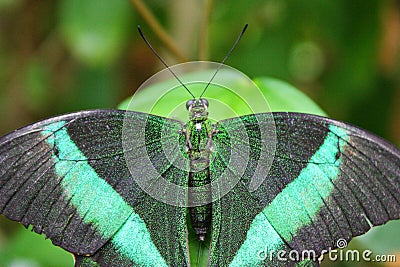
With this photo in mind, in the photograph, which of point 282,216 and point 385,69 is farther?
point 385,69

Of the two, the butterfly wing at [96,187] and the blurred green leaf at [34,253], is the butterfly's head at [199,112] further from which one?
the blurred green leaf at [34,253]

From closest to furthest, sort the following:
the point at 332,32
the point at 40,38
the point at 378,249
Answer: the point at 378,249 → the point at 332,32 → the point at 40,38

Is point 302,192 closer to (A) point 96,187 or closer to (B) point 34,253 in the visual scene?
(A) point 96,187

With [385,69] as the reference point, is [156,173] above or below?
below

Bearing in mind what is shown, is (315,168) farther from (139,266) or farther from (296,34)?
(296,34)

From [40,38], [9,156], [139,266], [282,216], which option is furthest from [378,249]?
[40,38]

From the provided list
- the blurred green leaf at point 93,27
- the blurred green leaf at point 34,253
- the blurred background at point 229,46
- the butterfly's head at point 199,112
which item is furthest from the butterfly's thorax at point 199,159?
the blurred green leaf at point 93,27

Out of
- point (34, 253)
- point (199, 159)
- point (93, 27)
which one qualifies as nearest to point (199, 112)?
point (199, 159)
